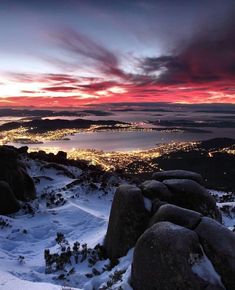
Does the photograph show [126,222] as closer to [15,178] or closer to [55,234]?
[55,234]

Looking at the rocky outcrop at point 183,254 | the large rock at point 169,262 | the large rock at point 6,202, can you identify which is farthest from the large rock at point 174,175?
the large rock at point 6,202

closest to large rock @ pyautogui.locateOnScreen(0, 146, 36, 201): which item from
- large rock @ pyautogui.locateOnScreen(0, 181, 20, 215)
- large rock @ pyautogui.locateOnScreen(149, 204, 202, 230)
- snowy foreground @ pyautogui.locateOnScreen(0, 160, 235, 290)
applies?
snowy foreground @ pyautogui.locateOnScreen(0, 160, 235, 290)

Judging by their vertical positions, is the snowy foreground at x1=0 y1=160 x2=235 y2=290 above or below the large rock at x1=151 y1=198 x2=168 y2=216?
below

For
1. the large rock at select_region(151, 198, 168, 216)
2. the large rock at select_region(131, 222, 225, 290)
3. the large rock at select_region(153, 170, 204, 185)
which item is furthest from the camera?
the large rock at select_region(153, 170, 204, 185)

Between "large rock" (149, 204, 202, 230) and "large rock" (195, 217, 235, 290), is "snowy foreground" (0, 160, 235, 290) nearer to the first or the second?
"large rock" (149, 204, 202, 230)

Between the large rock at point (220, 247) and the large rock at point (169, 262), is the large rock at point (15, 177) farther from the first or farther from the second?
the large rock at point (220, 247)

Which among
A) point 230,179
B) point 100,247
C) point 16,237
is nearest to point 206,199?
point 100,247

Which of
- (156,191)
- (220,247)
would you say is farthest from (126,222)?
(220,247)
